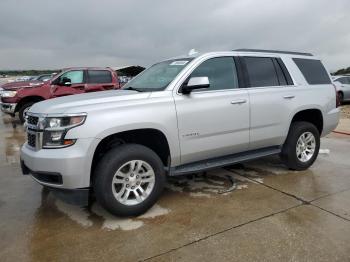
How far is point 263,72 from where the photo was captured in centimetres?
518

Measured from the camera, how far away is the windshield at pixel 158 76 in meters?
4.44

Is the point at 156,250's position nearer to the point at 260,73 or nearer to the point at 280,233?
the point at 280,233

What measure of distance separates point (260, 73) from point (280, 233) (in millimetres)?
2413

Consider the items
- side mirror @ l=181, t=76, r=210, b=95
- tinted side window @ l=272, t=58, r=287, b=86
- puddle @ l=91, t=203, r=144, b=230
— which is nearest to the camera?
puddle @ l=91, t=203, r=144, b=230

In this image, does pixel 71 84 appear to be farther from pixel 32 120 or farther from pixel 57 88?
pixel 32 120

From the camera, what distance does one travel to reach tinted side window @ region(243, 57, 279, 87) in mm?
5016

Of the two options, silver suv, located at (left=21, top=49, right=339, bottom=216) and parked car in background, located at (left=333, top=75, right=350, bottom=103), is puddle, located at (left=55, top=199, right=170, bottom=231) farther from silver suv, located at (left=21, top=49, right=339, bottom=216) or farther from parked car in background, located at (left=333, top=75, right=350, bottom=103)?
parked car in background, located at (left=333, top=75, right=350, bottom=103)

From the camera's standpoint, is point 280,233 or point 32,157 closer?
point 280,233

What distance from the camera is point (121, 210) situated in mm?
3848

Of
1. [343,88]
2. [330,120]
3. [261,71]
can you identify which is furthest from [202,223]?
[343,88]

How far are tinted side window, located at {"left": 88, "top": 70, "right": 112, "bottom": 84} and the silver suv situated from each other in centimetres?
709

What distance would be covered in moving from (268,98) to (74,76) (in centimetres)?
842

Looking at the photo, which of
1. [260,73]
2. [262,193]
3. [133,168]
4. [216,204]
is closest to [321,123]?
[260,73]

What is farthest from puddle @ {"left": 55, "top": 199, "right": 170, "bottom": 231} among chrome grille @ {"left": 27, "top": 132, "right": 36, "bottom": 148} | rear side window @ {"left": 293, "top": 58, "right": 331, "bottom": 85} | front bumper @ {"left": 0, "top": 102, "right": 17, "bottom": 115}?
front bumper @ {"left": 0, "top": 102, "right": 17, "bottom": 115}
